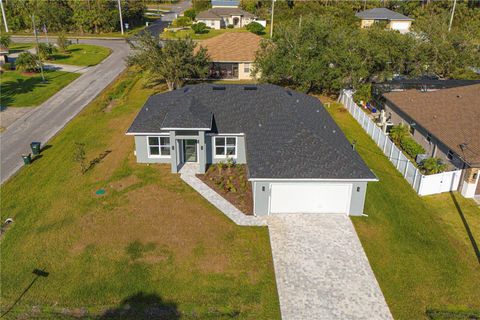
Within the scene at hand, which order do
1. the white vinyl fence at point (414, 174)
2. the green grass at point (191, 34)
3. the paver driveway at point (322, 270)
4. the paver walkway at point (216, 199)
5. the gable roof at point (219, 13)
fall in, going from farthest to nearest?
the gable roof at point (219, 13) < the green grass at point (191, 34) < the white vinyl fence at point (414, 174) < the paver walkway at point (216, 199) < the paver driveway at point (322, 270)

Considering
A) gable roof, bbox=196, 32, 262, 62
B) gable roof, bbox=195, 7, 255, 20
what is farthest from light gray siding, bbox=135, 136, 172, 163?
gable roof, bbox=195, 7, 255, 20

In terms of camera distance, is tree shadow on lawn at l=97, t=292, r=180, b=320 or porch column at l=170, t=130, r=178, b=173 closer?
tree shadow on lawn at l=97, t=292, r=180, b=320

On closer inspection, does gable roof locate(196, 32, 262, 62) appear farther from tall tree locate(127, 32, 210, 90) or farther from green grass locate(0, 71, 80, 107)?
green grass locate(0, 71, 80, 107)

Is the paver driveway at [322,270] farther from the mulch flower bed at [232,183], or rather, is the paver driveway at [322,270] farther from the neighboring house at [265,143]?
the mulch flower bed at [232,183]

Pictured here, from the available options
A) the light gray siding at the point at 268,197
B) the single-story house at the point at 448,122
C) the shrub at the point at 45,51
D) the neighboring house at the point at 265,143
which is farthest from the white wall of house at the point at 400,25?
the light gray siding at the point at 268,197

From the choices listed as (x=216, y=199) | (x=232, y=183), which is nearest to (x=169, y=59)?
(x=232, y=183)

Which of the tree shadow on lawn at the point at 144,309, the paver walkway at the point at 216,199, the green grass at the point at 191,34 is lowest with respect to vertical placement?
the tree shadow on lawn at the point at 144,309

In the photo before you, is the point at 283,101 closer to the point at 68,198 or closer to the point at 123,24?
the point at 68,198
